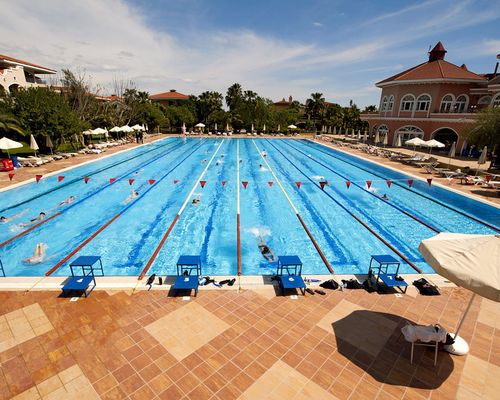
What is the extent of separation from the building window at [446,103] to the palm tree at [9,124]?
145 feet

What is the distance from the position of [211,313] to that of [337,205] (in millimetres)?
11537

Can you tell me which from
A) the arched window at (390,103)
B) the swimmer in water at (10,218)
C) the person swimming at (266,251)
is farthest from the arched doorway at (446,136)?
the swimmer in water at (10,218)

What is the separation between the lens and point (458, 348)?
206 inches

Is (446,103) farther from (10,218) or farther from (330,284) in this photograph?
(10,218)

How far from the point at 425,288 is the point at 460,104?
36761mm

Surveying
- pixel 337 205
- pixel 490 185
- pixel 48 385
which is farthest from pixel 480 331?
pixel 490 185

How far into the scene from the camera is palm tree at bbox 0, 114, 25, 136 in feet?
69.3

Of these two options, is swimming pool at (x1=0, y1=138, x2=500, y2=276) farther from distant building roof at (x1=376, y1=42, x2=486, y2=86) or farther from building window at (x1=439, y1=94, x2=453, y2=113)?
distant building roof at (x1=376, y1=42, x2=486, y2=86)

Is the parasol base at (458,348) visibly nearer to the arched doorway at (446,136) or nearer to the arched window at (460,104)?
the arched doorway at (446,136)

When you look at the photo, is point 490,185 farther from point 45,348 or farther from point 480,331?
point 45,348

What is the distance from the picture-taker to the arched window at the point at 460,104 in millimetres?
33312

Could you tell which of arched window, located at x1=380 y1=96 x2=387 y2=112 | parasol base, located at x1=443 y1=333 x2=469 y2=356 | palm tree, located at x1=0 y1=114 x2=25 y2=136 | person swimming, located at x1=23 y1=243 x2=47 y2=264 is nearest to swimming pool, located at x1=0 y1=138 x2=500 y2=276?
person swimming, located at x1=23 y1=243 x2=47 y2=264

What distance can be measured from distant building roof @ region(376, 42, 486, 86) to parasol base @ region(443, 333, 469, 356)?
37140 millimetres

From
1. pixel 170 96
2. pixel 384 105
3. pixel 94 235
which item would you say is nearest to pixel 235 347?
pixel 94 235
